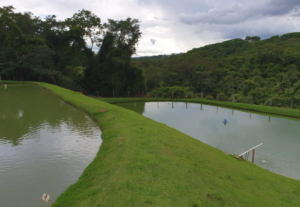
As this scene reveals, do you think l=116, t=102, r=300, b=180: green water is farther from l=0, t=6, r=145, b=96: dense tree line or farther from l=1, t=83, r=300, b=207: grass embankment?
l=0, t=6, r=145, b=96: dense tree line

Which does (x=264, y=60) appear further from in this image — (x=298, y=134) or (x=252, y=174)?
(x=252, y=174)

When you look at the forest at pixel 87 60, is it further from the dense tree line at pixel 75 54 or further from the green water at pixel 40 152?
the green water at pixel 40 152

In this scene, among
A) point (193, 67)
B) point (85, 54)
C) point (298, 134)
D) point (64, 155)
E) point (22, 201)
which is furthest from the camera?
point (193, 67)

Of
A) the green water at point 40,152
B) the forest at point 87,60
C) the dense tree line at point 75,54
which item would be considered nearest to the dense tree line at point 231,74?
→ the forest at point 87,60

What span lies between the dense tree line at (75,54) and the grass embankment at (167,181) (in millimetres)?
24795

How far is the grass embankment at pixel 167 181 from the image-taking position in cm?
425

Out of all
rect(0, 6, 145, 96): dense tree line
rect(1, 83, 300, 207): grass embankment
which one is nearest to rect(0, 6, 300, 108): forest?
rect(0, 6, 145, 96): dense tree line

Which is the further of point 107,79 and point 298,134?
point 107,79

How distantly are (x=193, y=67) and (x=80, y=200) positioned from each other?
3957cm

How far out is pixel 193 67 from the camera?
136ft

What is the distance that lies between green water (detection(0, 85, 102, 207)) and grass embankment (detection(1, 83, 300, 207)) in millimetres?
703

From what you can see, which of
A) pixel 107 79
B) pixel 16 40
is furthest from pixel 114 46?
pixel 16 40

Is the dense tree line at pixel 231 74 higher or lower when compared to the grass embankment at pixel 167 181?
higher

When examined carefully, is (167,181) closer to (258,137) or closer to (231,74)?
(258,137)
